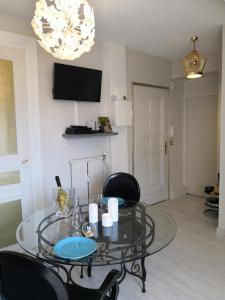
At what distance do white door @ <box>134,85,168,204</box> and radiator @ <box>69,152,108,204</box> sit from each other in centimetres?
76

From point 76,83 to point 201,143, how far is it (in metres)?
2.85

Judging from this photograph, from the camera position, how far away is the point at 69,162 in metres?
3.28

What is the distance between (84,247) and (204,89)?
4.04m

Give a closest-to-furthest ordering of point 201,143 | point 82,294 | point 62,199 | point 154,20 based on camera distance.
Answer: point 82,294, point 62,199, point 154,20, point 201,143

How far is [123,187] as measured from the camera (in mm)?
2986

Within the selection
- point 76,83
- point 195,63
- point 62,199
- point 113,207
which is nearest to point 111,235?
point 113,207

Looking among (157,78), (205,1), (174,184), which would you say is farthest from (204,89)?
A: (205,1)

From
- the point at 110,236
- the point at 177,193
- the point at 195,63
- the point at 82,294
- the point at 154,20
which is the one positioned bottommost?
the point at 177,193

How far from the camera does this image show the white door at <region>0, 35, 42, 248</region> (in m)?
2.69

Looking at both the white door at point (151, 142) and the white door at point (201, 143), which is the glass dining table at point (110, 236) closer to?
the white door at point (151, 142)

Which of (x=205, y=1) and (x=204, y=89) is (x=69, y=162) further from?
(x=204, y=89)

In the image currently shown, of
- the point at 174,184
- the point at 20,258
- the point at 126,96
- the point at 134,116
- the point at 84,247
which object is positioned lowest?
the point at 174,184

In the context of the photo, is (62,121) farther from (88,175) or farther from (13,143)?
(88,175)

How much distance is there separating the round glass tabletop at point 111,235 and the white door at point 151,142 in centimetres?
198
